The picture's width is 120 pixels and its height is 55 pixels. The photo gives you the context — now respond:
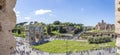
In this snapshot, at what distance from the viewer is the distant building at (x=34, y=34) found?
52094mm

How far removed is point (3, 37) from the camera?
96.9 inches

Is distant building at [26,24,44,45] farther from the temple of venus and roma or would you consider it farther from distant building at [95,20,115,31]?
the temple of venus and roma

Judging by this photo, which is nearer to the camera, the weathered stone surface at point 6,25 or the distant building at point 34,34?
the weathered stone surface at point 6,25

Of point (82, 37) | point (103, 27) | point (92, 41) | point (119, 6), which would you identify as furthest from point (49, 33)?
point (119, 6)

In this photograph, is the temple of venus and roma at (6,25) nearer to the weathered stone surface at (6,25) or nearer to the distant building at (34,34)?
the weathered stone surface at (6,25)

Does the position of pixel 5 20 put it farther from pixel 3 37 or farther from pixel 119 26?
pixel 119 26

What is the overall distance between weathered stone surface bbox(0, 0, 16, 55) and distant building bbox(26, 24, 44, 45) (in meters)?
48.3

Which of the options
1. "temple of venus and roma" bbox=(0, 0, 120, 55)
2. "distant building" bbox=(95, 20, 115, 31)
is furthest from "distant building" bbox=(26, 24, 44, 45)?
"temple of venus and roma" bbox=(0, 0, 120, 55)

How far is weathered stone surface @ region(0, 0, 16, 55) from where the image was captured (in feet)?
7.98

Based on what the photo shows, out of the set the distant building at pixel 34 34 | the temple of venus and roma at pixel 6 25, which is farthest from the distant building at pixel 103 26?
the temple of venus and roma at pixel 6 25

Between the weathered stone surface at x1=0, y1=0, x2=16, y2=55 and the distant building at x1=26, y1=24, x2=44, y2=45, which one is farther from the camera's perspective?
the distant building at x1=26, y1=24, x2=44, y2=45

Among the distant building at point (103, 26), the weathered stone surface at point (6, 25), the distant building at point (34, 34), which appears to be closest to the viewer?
the weathered stone surface at point (6, 25)

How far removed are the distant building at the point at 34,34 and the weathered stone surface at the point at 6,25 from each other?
4833 cm

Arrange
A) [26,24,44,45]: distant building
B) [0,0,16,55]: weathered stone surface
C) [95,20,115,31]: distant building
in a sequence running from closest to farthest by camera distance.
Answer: [0,0,16,55]: weathered stone surface, [26,24,44,45]: distant building, [95,20,115,31]: distant building
